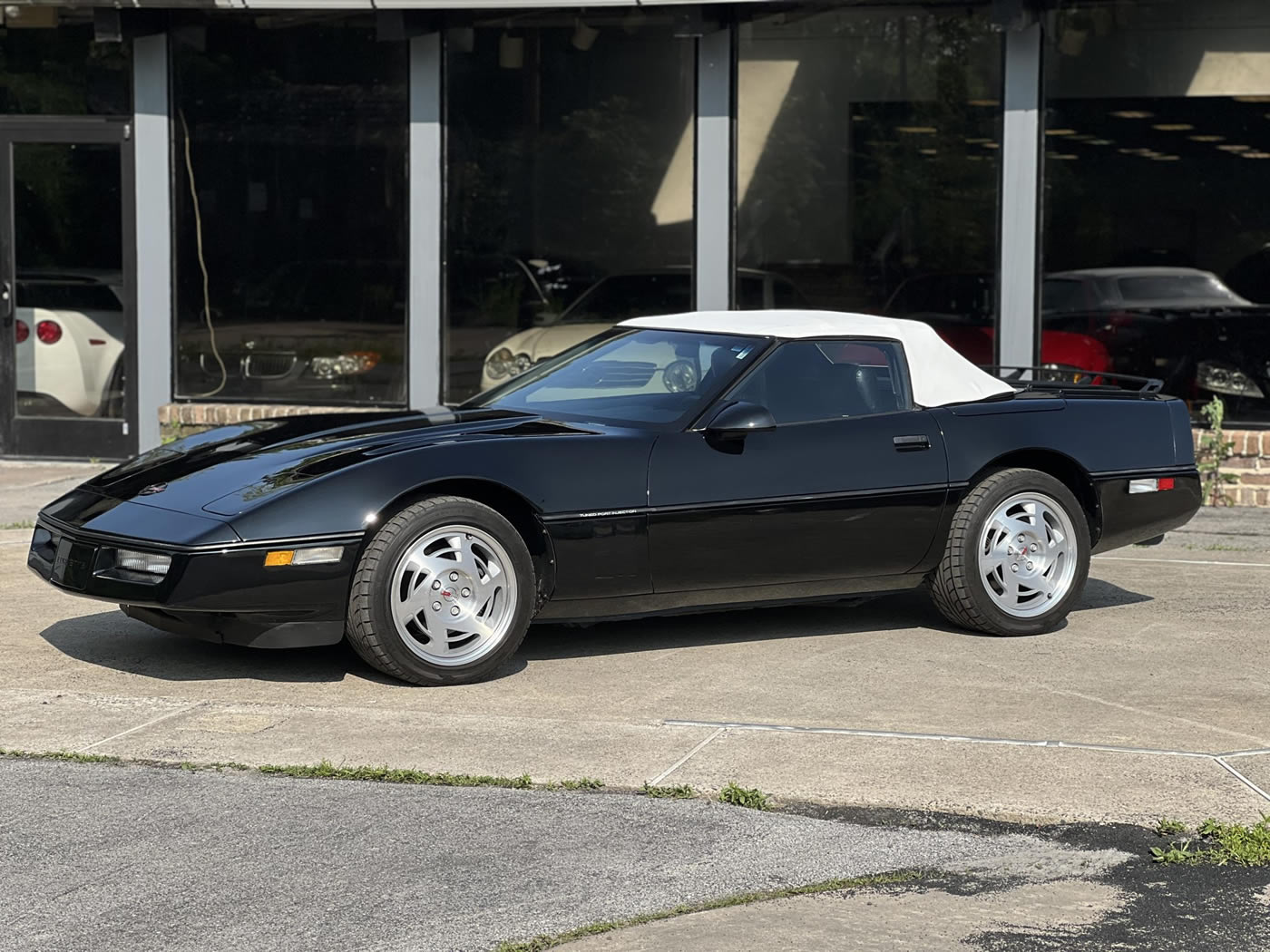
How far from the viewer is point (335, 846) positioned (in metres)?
4.75

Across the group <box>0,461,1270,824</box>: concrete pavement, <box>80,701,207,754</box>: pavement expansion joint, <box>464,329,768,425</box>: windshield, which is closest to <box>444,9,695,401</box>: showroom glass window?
<box>464,329,768,425</box>: windshield

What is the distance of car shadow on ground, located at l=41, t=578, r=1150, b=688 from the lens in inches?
269

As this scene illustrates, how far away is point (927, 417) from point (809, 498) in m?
0.71

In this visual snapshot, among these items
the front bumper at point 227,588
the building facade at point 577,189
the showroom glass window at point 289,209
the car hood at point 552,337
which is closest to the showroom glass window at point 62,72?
the building facade at point 577,189

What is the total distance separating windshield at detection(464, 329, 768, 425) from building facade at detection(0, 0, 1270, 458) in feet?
15.8

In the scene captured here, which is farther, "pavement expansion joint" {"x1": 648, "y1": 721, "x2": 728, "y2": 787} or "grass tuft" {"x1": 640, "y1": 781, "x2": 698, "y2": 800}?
"pavement expansion joint" {"x1": 648, "y1": 721, "x2": 728, "y2": 787}

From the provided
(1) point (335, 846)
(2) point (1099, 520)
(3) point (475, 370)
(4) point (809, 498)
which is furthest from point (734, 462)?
(3) point (475, 370)

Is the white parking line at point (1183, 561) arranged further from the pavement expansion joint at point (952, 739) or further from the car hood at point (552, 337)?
the car hood at point (552, 337)

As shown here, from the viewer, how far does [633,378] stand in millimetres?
7562

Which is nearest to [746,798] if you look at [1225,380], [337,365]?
[1225,380]

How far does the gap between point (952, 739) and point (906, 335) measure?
2347 millimetres

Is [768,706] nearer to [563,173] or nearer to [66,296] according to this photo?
[563,173]

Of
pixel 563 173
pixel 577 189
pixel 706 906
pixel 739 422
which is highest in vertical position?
pixel 563 173

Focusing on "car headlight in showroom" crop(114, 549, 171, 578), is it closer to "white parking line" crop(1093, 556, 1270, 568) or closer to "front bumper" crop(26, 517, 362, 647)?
"front bumper" crop(26, 517, 362, 647)
